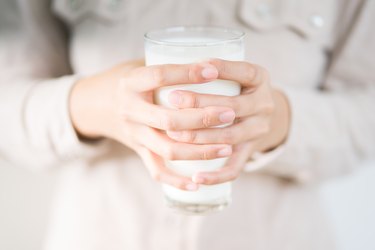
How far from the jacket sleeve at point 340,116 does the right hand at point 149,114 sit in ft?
0.67

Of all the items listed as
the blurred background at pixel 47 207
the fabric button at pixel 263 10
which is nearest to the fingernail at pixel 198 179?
the fabric button at pixel 263 10

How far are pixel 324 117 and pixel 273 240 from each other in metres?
0.19

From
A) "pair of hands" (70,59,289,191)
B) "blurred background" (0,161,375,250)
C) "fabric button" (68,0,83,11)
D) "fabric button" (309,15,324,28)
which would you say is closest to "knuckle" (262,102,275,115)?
"pair of hands" (70,59,289,191)

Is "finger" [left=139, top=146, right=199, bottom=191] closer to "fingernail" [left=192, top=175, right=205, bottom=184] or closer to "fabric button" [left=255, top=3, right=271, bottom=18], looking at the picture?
"fingernail" [left=192, top=175, right=205, bottom=184]

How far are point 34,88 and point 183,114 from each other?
28cm

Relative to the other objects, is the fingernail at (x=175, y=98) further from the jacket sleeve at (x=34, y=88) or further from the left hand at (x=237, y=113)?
the jacket sleeve at (x=34, y=88)

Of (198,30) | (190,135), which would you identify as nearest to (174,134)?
(190,135)

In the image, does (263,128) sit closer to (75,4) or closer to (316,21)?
(316,21)

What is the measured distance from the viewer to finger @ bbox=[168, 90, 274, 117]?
463 mm

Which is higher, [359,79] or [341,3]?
[341,3]

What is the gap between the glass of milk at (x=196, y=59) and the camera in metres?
0.47

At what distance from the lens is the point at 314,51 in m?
0.70

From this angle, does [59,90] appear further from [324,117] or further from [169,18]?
[324,117]

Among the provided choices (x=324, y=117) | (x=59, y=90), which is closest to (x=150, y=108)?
(x=59, y=90)
